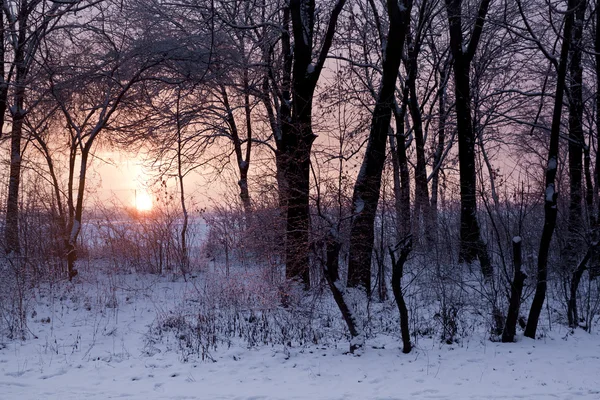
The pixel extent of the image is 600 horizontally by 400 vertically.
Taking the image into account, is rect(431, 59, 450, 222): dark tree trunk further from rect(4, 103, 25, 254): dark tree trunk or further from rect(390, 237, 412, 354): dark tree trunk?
rect(4, 103, 25, 254): dark tree trunk

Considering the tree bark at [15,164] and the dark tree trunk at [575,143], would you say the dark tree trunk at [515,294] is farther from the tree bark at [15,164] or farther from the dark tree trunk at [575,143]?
the tree bark at [15,164]

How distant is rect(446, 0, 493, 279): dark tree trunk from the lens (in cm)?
1163

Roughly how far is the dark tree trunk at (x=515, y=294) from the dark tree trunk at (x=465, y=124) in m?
4.52

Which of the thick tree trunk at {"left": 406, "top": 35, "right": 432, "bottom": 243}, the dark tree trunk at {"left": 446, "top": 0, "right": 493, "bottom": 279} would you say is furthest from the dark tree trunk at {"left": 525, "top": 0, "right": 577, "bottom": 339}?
the dark tree trunk at {"left": 446, "top": 0, "right": 493, "bottom": 279}

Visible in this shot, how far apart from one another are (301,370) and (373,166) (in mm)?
4533

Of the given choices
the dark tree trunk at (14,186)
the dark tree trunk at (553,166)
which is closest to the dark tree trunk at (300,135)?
the dark tree trunk at (553,166)

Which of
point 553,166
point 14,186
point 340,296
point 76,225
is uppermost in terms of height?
point 14,186

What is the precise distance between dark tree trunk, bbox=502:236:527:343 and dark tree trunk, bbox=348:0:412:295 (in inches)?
119

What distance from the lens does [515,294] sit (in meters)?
6.71

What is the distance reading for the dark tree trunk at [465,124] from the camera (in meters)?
11.6

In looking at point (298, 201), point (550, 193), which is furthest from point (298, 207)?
point (550, 193)

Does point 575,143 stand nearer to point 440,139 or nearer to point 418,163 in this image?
point 418,163

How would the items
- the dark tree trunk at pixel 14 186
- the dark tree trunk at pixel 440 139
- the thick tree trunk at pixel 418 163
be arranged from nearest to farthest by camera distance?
the thick tree trunk at pixel 418 163 → the dark tree trunk at pixel 14 186 → the dark tree trunk at pixel 440 139

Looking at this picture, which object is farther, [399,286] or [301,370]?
[399,286]
